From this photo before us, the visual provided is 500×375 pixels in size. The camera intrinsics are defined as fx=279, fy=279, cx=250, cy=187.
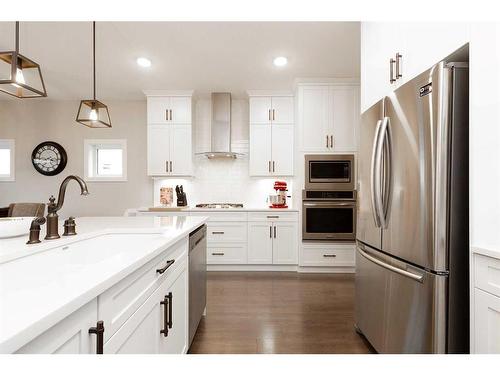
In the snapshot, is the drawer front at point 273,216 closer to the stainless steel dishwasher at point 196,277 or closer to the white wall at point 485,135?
the stainless steel dishwasher at point 196,277

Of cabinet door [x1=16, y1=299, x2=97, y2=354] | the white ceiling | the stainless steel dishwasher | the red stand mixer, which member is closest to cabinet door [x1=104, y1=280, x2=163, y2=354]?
cabinet door [x1=16, y1=299, x2=97, y2=354]

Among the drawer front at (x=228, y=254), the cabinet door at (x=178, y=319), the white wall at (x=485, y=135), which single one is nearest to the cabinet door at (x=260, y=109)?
the drawer front at (x=228, y=254)

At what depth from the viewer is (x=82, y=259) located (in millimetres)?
1339

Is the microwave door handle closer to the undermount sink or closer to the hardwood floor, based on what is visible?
the hardwood floor

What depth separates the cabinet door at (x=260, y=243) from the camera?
12.8ft

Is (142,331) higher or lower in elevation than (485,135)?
lower

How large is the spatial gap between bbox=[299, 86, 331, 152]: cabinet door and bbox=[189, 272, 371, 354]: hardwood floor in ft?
5.84

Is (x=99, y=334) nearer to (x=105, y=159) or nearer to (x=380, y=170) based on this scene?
(x=380, y=170)

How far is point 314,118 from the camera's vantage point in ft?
12.6

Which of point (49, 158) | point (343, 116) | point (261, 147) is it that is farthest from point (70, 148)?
point (343, 116)

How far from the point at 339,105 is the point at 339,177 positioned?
3.25 feet

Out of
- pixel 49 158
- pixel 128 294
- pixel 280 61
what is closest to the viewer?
pixel 128 294

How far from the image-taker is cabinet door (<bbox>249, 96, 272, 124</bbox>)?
4.17 m

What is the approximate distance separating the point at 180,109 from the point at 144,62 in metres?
1.01
